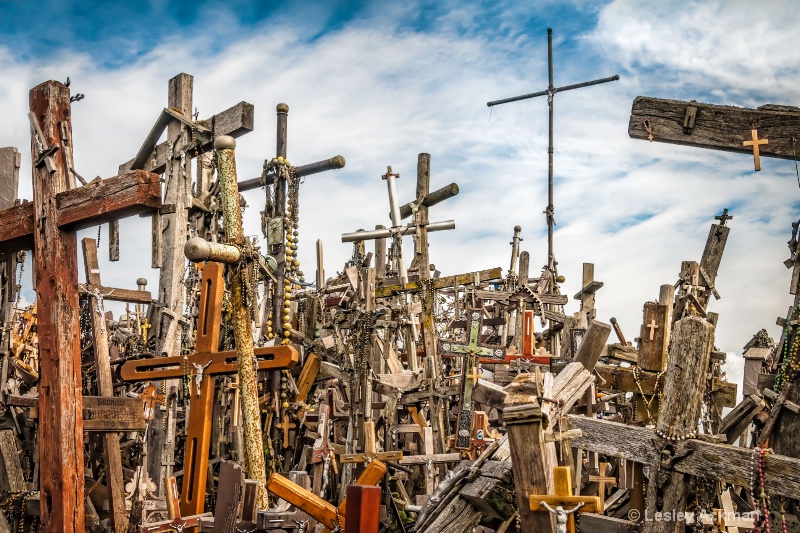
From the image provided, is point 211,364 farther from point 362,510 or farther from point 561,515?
point 561,515

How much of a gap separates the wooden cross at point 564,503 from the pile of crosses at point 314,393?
1 centimetres

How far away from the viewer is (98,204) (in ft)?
17.2

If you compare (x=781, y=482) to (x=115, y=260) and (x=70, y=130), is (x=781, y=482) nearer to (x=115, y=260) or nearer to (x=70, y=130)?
(x=70, y=130)

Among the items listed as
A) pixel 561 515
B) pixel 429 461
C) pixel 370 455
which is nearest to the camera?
pixel 561 515

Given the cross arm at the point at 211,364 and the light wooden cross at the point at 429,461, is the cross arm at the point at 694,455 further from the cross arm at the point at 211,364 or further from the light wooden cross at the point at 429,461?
the light wooden cross at the point at 429,461

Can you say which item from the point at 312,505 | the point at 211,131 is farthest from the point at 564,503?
the point at 211,131

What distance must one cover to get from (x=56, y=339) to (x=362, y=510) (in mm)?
2596

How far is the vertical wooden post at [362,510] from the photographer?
13.3 ft

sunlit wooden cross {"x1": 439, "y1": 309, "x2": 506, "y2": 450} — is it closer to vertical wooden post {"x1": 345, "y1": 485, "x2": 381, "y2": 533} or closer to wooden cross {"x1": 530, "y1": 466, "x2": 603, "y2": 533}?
wooden cross {"x1": 530, "y1": 466, "x2": 603, "y2": 533}

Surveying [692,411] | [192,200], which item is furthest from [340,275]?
[692,411]

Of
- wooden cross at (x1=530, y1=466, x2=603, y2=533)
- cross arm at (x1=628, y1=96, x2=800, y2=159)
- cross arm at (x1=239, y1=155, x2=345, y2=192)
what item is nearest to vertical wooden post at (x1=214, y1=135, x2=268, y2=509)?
cross arm at (x1=239, y1=155, x2=345, y2=192)

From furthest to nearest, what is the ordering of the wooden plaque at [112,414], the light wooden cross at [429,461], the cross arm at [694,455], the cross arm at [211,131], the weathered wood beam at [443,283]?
the weathered wood beam at [443,283], the cross arm at [211,131], the light wooden cross at [429,461], the wooden plaque at [112,414], the cross arm at [694,455]

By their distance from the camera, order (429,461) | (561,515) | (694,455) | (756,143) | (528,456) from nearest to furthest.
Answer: (561,515), (528,456), (694,455), (756,143), (429,461)

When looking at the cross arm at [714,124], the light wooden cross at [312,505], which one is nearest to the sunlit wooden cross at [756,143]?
the cross arm at [714,124]
